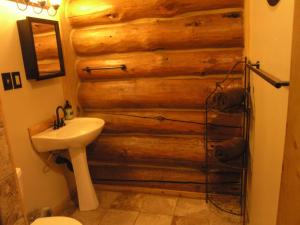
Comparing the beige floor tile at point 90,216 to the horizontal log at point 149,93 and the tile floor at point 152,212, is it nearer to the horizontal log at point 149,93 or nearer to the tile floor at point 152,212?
the tile floor at point 152,212

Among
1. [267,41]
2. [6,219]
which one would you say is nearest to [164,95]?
[267,41]

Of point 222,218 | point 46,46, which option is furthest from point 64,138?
point 222,218

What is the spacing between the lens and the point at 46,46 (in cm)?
238

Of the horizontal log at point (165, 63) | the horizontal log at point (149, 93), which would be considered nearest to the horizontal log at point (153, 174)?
the horizontal log at point (149, 93)

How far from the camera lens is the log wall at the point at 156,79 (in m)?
2.39

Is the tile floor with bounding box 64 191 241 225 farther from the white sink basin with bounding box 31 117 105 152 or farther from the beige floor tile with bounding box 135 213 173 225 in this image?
the white sink basin with bounding box 31 117 105 152

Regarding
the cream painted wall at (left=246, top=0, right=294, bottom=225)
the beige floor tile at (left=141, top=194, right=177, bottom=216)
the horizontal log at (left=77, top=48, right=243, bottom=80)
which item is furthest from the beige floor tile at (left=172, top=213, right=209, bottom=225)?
the horizontal log at (left=77, top=48, right=243, bottom=80)

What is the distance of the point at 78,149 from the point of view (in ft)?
8.13

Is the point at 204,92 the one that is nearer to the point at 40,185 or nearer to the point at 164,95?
the point at 164,95

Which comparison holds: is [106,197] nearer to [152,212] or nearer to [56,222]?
[152,212]

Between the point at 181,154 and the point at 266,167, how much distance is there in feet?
4.45

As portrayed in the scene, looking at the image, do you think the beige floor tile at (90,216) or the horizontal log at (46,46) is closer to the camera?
the horizontal log at (46,46)

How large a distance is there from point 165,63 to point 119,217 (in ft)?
5.01

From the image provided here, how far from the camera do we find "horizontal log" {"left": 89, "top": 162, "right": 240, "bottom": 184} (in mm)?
2676
